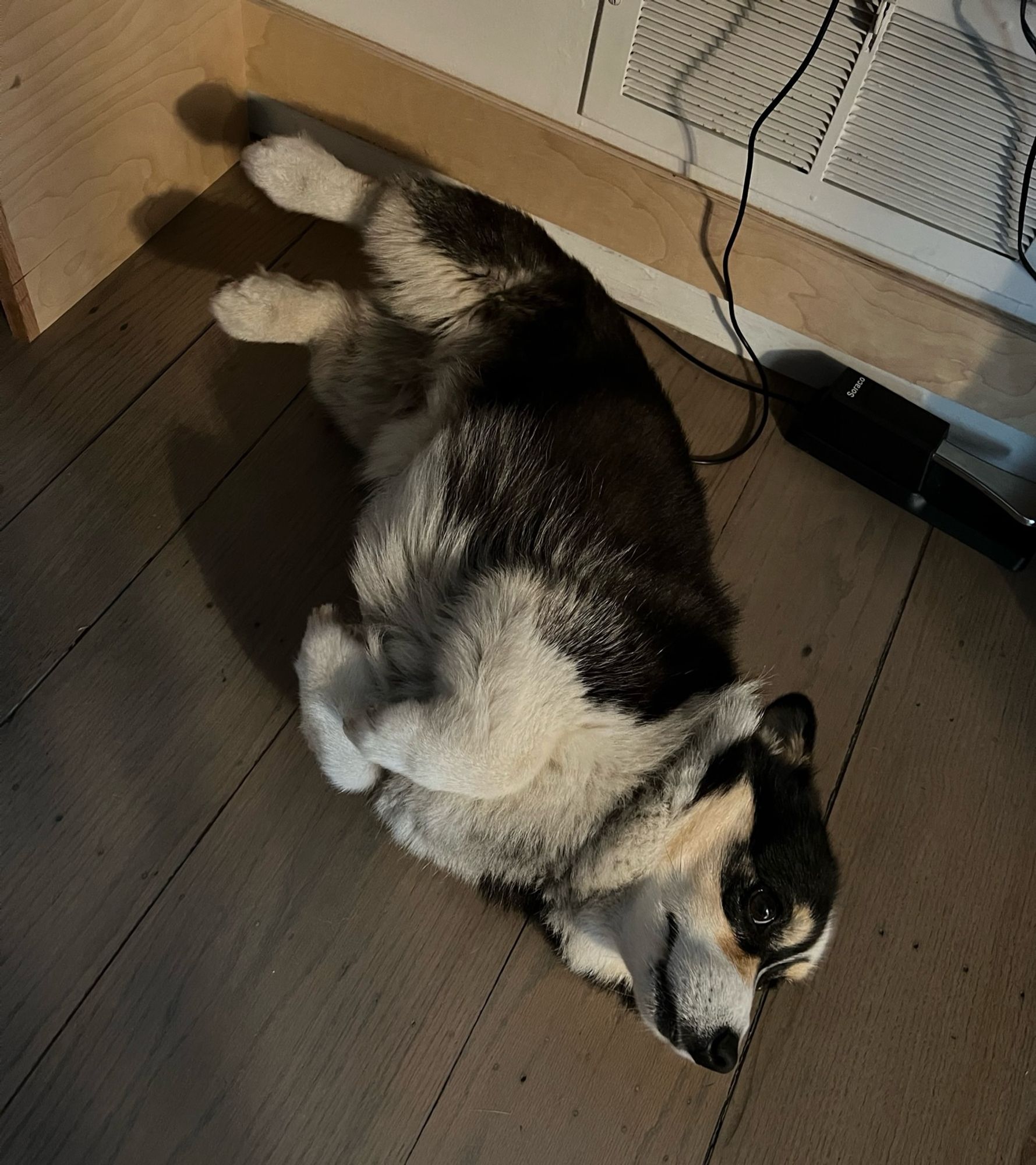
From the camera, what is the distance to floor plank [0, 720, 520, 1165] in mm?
1330

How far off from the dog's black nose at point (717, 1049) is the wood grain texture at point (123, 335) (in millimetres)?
1385

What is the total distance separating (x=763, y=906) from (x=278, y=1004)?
74cm

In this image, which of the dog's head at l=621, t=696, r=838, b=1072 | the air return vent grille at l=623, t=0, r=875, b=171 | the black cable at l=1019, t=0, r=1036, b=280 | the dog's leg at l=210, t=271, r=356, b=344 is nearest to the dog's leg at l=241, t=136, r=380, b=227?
the dog's leg at l=210, t=271, r=356, b=344

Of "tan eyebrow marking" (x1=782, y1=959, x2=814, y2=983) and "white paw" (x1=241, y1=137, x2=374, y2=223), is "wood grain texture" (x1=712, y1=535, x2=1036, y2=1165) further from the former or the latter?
"white paw" (x1=241, y1=137, x2=374, y2=223)

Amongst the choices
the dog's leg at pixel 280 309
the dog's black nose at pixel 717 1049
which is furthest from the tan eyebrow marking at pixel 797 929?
the dog's leg at pixel 280 309

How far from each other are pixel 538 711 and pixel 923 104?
1194 millimetres

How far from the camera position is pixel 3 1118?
Result: 129cm

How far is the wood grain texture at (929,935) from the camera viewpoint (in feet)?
4.87

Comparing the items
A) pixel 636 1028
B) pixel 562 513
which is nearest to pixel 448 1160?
pixel 636 1028

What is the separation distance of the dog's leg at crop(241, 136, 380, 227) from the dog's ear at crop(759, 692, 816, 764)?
1.17 m

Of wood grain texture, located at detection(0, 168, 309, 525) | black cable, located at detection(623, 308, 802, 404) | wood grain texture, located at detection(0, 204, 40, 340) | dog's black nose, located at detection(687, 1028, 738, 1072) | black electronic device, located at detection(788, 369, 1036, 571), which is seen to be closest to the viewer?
dog's black nose, located at detection(687, 1028, 738, 1072)

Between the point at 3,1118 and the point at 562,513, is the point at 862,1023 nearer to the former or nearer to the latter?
the point at 562,513

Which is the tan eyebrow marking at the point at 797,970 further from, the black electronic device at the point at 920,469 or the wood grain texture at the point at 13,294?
the wood grain texture at the point at 13,294

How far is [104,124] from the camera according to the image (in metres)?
1.70
